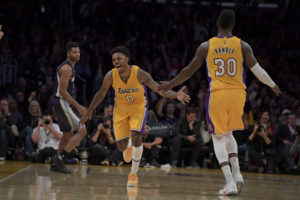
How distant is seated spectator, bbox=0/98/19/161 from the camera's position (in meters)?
11.7

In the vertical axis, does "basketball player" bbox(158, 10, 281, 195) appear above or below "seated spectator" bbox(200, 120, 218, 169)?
above

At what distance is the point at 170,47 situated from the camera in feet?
51.6

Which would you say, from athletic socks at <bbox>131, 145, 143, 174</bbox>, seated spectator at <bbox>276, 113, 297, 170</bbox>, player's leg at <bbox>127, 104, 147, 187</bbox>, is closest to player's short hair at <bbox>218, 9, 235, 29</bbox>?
player's leg at <bbox>127, 104, 147, 187</bbox>

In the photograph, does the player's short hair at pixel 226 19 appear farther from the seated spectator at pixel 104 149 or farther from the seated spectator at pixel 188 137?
the seated spectator at pixel 188 137

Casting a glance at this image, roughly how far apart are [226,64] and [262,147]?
5.87 metres

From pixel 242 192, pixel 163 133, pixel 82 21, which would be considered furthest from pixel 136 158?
pixel 82 21

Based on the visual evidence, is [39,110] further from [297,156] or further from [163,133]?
[297,156]

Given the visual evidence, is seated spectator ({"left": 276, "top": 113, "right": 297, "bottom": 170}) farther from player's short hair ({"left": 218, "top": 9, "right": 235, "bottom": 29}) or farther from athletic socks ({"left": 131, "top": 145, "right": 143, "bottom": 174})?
player's short hair ({"left": 218, "top": 9, "right": 235, "bottom": 29})

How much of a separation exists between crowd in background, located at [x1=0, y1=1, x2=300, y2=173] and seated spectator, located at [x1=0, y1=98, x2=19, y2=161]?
0.02m

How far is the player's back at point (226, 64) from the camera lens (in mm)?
5832

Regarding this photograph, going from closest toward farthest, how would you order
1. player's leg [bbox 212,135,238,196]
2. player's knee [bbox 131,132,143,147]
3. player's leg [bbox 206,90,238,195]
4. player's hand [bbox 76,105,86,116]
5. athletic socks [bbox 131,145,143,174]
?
player's leg [bbox 212,135,238,196] → player's leg [bbox 206,90,238,195] → athletic socks [bbox 131,145,143,174] → player's knee [bbox 131,132,143,147] → player's hand [bbox 76,105,86,116]

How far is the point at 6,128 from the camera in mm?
11828

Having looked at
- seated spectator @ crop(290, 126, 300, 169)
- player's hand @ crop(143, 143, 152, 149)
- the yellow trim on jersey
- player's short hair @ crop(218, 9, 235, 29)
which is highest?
player's short hair @ crop(218, 9, 235, 29)

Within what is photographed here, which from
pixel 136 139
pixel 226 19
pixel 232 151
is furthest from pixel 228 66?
pixel 136 139
